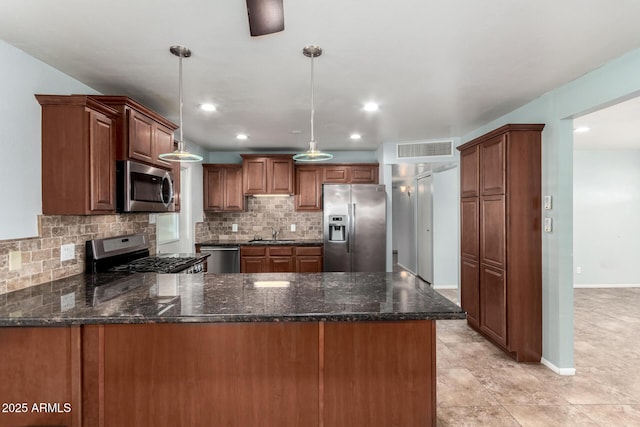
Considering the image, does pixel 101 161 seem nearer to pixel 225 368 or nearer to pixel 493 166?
pixel 225 368

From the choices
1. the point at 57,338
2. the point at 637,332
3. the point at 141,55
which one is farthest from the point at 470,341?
the point at 141,55

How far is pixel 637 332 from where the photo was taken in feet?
12.3

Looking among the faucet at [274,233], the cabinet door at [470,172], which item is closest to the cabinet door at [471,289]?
the cabinet door at [470,172]

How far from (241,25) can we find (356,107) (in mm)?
1654

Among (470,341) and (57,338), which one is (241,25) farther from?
(470,341)

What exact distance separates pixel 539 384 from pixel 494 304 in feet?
2.47

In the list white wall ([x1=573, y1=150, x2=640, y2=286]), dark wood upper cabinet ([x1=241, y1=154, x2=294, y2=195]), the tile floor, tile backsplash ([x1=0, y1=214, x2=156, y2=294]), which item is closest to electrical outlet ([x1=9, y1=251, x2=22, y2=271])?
tile backsplash ([x1=0, y1=214, x2=156, y2=294])

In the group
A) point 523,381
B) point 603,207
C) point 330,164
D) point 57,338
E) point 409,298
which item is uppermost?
point 330,164

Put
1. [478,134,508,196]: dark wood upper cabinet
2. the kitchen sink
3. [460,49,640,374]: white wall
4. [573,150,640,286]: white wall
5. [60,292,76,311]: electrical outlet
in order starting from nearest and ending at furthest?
[60,292,76,311]: electrical outlet
[460,49,640,374]: white wall
[478,134,508,196]: dark wood upper cabinet
the kitchen sink
[573,150,640,286]: white wall

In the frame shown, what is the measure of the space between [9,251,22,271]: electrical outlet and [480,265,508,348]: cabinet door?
3.73 metres

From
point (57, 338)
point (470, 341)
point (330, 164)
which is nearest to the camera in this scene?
point (57, 338)

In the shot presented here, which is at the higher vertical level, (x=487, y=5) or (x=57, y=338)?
(x=487, y=5)

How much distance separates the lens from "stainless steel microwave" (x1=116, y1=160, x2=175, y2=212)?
2459 millimetres

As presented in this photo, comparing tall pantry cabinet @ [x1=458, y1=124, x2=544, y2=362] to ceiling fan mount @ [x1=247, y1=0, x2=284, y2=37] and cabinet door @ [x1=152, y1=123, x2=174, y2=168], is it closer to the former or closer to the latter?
ceiling fan mount @ [x1=247, y1=0, x2=284, y2=37]
